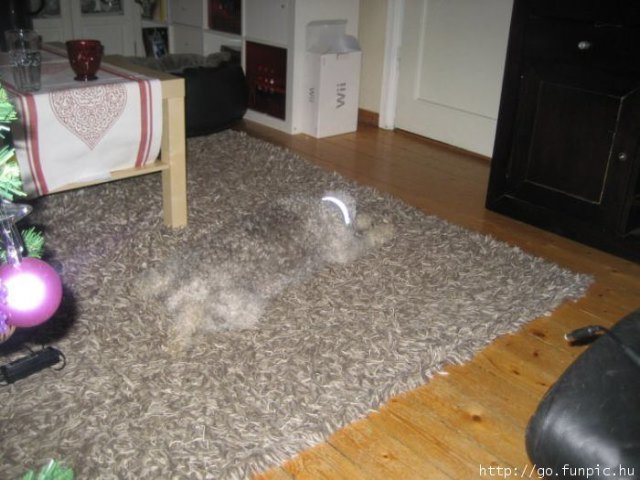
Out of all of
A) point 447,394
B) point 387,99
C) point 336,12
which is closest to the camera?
point 447,394

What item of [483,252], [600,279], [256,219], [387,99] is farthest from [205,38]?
[600,279]

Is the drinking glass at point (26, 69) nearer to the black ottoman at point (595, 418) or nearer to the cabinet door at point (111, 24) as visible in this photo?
the black ottoman at point (595, 418)

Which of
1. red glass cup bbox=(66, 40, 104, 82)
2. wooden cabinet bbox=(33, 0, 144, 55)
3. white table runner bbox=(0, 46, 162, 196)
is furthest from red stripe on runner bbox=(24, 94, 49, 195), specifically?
wooden cabinet bbox=(33, 0, 144, 55)

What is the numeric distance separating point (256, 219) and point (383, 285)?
0.52m

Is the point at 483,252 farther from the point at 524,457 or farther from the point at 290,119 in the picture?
the point at 290,119

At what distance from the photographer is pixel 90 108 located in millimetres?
1796

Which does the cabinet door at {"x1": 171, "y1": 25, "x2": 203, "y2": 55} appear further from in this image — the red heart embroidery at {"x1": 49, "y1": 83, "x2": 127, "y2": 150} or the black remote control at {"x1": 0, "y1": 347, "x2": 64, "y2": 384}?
the black remote control at {"x1": 0, "y1": 347, "x2": 64, "y2": 384}

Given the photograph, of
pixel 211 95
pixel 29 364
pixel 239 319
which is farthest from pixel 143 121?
pixel 211 95

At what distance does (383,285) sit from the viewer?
6.25ft

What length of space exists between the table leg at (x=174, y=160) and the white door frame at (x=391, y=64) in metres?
1.79

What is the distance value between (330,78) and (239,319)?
198 centimetres

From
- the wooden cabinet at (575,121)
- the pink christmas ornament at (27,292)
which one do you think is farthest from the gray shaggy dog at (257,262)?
the pink christmas ornament at (27,292)

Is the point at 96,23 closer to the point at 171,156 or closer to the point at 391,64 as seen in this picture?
the point at 391,64

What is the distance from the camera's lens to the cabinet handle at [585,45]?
2.08 m
